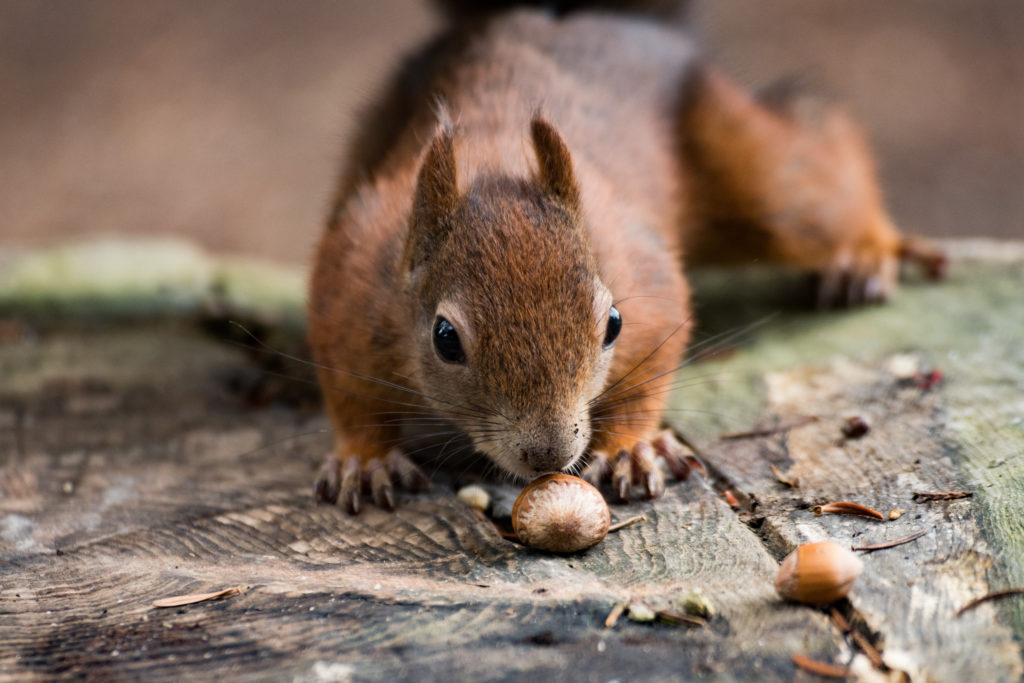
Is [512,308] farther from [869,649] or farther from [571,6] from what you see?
[571,6]

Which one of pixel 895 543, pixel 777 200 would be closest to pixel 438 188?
pixel 895 543

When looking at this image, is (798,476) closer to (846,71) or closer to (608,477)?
(608,477)

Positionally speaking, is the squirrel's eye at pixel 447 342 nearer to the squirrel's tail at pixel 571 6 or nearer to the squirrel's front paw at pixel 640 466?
the squirrel's front paw at pixel 640 466

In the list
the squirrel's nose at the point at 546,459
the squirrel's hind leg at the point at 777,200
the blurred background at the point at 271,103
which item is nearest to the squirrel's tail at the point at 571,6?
the squirrel's hind leg at the point at 777,200

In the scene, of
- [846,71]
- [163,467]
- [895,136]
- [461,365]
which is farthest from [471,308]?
[846,71]

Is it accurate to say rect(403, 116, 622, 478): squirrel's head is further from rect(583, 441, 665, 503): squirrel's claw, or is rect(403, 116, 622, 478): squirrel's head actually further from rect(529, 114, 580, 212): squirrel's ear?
rect(583, 441, 665, 503): squirrel's claw

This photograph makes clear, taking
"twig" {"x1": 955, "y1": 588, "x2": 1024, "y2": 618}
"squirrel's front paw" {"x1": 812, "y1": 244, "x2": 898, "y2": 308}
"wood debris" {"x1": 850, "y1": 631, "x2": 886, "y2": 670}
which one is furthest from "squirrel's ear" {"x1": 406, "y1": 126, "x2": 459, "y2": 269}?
"squirrel's front paw" {"x1": 812, "y1": 244, "x2": 898, "y2": 308}
